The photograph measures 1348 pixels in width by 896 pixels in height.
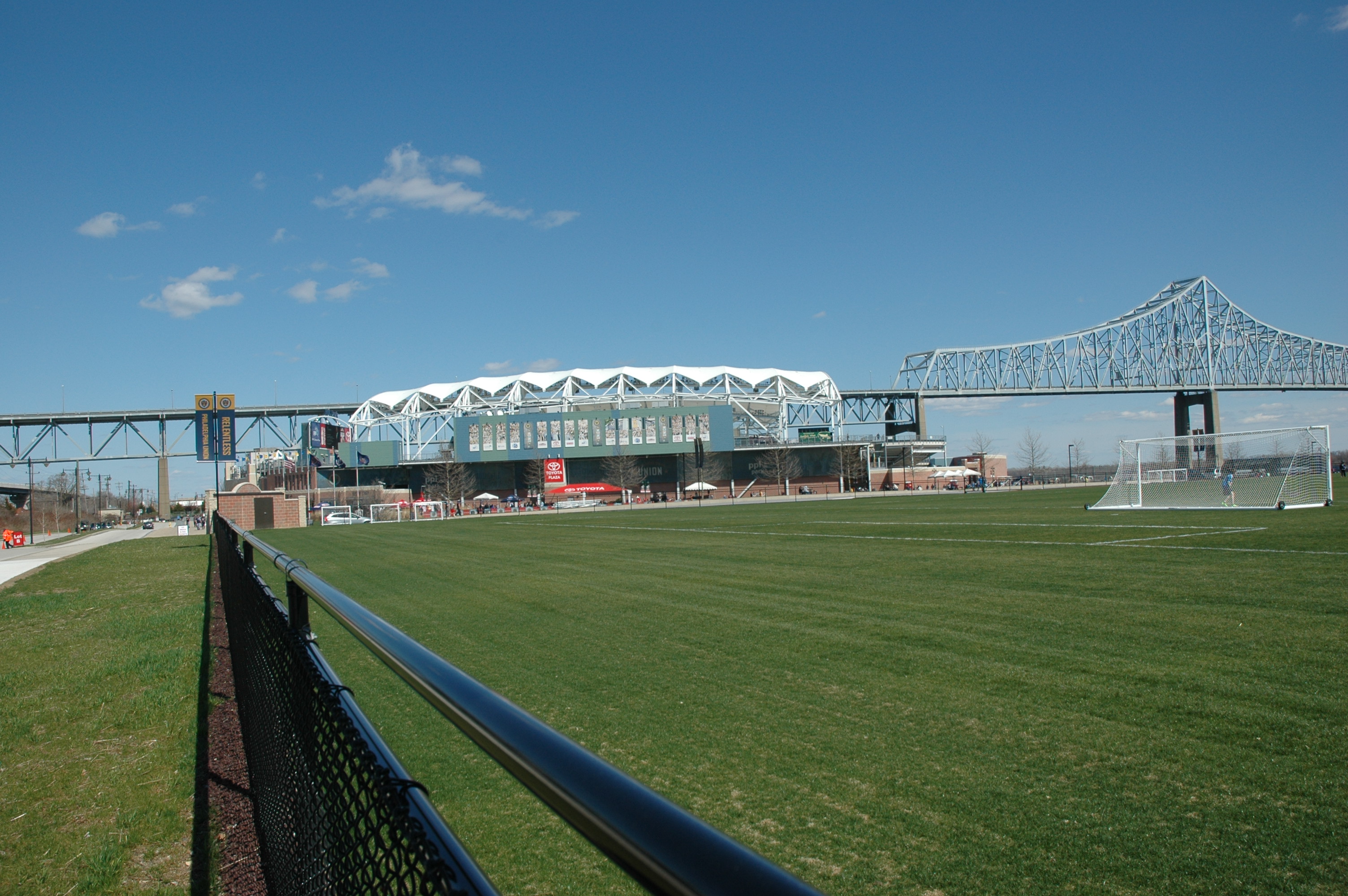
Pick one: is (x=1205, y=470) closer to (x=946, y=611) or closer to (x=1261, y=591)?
(x=1261, y=591)

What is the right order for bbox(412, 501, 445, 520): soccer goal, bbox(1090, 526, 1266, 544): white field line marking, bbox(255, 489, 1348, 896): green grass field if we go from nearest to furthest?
1. bbox(255, 489, 1348, 896): green grass field
2. bbox(1090, 526, 1266, 544): white field line marking
3. bbox(412, 501, 445, 520): soccer goal

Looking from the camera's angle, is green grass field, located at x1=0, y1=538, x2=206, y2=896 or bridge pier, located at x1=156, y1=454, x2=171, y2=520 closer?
green grass field, located at x1=0, y1=538, x2=206, y2=896

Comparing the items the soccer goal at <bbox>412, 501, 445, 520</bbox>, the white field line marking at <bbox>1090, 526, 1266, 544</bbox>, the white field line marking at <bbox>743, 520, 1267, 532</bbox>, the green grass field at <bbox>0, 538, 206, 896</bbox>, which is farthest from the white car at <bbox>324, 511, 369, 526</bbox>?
the white field line marking at <bbox>1090, 526, 1266, 544</bbox>

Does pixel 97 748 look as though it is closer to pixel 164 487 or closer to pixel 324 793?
pixel 324 793

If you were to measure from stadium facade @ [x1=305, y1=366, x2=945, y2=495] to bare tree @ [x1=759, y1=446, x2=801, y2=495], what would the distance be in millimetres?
404

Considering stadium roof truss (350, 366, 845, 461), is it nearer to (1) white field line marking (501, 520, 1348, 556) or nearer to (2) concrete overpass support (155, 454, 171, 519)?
(2) concrete overpass support (155, 454, 171, 519)

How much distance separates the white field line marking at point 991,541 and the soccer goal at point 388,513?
119ft

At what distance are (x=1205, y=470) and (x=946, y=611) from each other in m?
26.3

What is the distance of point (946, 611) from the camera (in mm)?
9867

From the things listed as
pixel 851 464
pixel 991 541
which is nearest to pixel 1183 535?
pixel 991 541

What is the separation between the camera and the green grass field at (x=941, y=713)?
12.6ft

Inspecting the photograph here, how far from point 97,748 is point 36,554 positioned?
3215 cm

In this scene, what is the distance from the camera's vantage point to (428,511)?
69.1 m

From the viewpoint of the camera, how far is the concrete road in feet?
72.7
